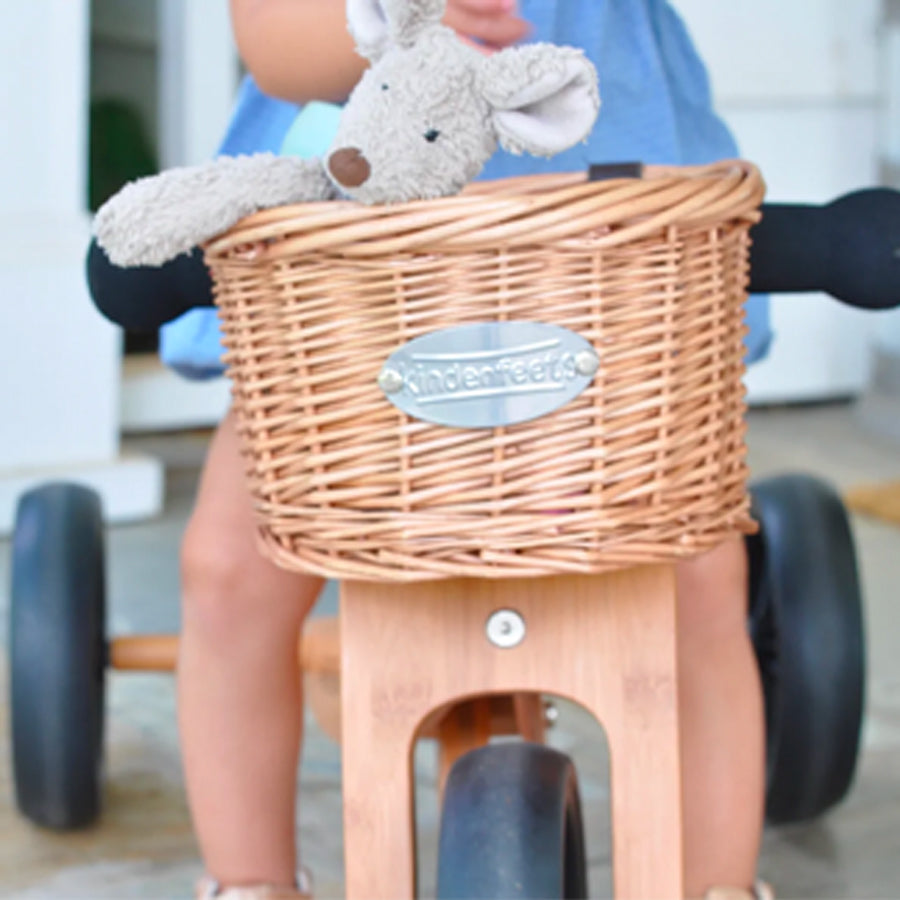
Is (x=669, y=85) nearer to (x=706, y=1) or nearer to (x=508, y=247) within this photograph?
(x=508, y=247)

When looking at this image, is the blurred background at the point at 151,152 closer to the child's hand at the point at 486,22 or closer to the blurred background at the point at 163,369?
the blurred background at the point at 163,369

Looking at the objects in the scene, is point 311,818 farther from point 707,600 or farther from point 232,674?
point 707,600

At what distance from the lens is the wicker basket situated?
2.22ft

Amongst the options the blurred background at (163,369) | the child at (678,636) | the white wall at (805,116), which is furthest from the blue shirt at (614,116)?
the white wall at (805,116)

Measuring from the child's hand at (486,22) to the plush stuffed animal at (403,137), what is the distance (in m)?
0.12

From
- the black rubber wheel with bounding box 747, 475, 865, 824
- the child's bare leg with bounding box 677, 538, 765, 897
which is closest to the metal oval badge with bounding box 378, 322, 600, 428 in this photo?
the child's bare leg with bounding box 677, 538, 765, 897

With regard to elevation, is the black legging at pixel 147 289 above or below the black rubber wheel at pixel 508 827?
above

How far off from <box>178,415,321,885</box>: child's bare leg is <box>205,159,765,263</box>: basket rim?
37 centimetres

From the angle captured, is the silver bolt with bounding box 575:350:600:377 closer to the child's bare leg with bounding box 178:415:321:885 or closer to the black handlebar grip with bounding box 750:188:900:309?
the black handlebar grip with bounding box 750:188:900:309

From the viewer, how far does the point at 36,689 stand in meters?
1.31

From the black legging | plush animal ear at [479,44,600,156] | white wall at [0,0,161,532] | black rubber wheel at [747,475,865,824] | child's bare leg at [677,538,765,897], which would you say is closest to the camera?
plush animal ear at [479,44,600,156]

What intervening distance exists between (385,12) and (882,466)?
8.54 feet

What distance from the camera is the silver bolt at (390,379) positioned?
2.27 ft

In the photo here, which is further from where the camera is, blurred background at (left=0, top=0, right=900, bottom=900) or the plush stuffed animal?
blurred background at (left=0, top=0, right=900, bottom=900)
